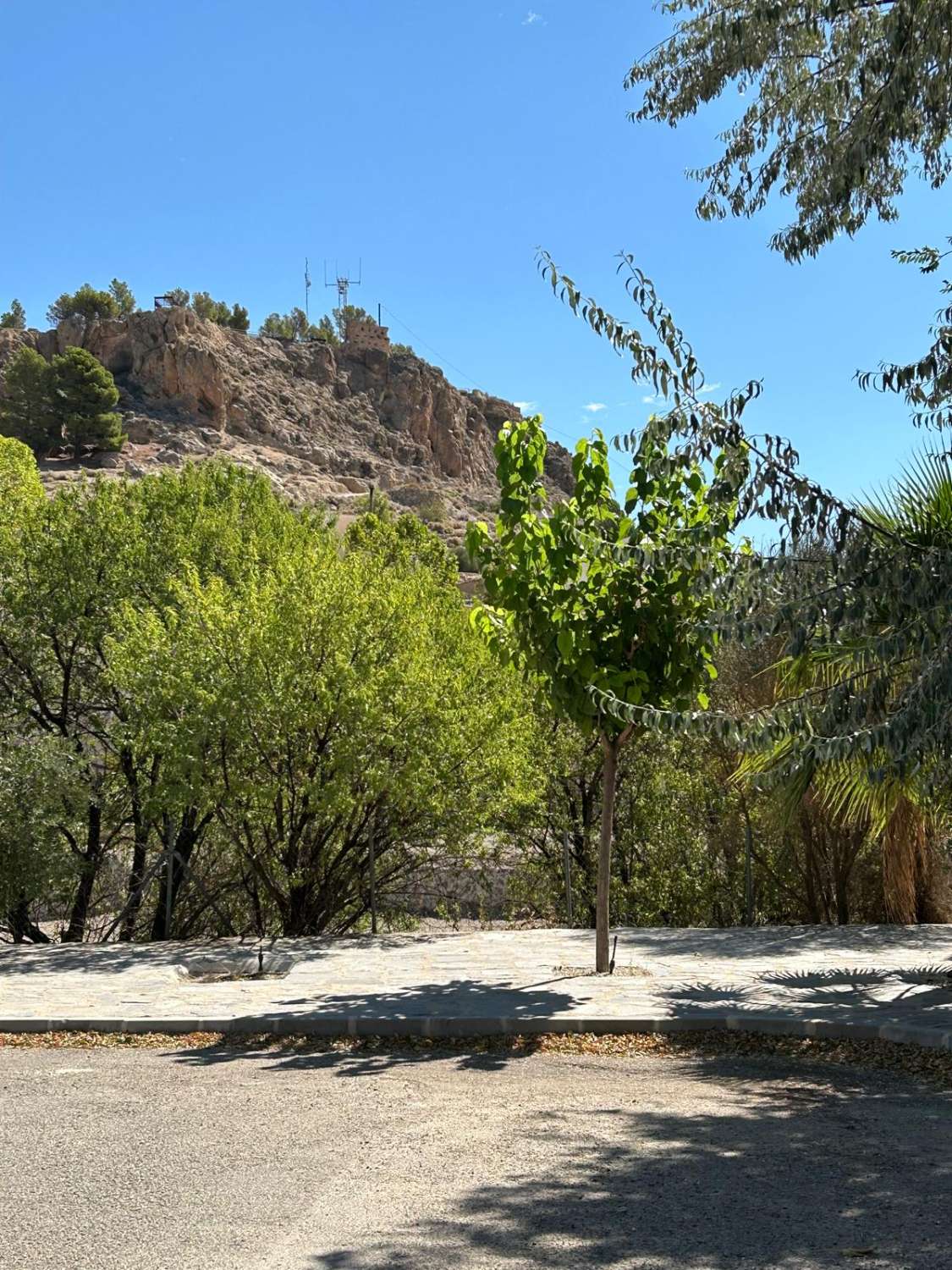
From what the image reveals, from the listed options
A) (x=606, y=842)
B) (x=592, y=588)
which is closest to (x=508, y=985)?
(x=606, y=842)

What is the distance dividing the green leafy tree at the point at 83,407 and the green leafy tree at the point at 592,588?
7350cm

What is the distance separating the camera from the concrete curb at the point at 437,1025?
27.0 feet

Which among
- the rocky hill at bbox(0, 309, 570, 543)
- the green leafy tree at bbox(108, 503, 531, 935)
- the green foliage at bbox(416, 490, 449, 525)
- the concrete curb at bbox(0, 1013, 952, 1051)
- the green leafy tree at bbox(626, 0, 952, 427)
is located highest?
the rocky hill at bbox(0, 309, 570, 543)

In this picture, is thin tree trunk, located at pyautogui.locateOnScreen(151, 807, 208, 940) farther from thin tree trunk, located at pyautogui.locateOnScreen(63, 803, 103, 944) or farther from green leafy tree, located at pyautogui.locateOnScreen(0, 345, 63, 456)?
green leafy tree, located at pyautogui.locateOnScreen(0, 345, 63, 456)

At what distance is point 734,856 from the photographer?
18.5 m

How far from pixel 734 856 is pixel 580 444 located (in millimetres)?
10663

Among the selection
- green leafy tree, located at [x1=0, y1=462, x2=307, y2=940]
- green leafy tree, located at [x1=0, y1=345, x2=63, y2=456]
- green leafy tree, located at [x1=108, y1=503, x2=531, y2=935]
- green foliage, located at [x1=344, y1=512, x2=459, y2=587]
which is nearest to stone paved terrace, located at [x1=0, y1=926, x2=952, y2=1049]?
green leafy tree, located at [x1=108, y1=503, x2=531, y2=935]

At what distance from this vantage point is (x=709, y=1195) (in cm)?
476

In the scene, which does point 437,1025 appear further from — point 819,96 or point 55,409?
point 55,409

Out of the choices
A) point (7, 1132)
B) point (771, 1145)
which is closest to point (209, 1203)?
point (7, 1132)

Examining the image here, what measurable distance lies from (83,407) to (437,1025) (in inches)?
3028

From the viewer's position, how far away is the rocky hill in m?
87.3

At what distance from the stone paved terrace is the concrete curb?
12 millimetres

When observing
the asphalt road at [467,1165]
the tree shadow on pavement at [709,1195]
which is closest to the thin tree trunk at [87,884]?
the asphalt road at [467,1165]
